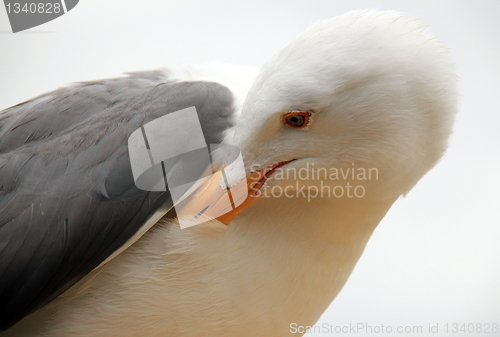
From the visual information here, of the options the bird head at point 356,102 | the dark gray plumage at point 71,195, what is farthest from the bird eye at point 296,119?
the dark gray plumage at point 71,195

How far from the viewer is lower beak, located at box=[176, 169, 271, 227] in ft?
2.26

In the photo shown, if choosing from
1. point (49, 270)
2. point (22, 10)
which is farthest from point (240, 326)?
point (22, 10)

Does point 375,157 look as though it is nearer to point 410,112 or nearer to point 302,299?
point 410,112

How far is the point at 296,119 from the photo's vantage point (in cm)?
65

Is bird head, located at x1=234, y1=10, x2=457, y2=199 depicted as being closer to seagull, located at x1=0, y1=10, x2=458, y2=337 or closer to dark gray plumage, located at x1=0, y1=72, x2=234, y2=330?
seagull, located at x1=0, y1=10, x2=458, y2=337

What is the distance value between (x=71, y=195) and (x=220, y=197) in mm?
205

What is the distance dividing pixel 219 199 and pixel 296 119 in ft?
0.52

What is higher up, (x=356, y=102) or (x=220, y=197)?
(x=356, y=102)

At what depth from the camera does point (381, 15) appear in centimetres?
67

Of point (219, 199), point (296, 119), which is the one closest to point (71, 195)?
point (219, 199)

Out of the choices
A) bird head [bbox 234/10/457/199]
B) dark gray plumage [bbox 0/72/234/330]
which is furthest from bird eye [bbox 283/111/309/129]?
dark gray plumage [bbox 0/72/234/330]

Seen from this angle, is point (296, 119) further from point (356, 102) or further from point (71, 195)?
point (71, 195)

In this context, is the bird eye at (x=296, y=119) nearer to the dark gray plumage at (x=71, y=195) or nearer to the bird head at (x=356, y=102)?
the bird head at (x=356, y=102)

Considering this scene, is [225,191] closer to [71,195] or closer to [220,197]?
[220,197]
